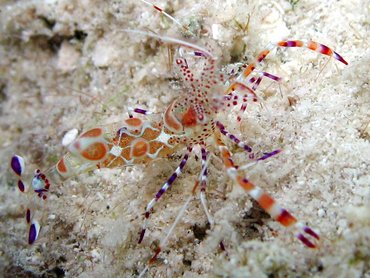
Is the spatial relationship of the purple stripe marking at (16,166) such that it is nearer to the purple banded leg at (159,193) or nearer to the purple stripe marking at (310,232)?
the purple banded leg at (159,193)

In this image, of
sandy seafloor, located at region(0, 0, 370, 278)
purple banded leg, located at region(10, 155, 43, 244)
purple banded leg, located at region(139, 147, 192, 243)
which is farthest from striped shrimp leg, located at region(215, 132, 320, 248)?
purple banded leg, located at region(10, 155, 43, 244)

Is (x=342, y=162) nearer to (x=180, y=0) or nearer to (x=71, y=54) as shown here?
(x=180, y=0)

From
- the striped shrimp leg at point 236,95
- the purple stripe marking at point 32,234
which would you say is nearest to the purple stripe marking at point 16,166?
the purple stripe marking at point 32,234

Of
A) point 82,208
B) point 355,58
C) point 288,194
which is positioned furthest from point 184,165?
point 355,58

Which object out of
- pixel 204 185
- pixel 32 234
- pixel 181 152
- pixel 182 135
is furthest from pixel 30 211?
pixel 204 185

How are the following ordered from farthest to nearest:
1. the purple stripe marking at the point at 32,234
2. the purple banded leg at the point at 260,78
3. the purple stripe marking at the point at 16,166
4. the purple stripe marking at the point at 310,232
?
the purple stripe marking at the point at 16,166
the purple stripe marking at the point at 32,234
the purple banded leg at the point at 260,78
the purple stripe marking at the point at 310,232

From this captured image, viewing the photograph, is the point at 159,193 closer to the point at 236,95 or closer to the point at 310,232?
the point at 236,95

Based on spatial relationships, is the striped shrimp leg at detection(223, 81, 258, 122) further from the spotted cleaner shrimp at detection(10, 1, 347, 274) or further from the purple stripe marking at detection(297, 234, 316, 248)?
the purple stripe marking at detection(297, 234, 316, 248)
